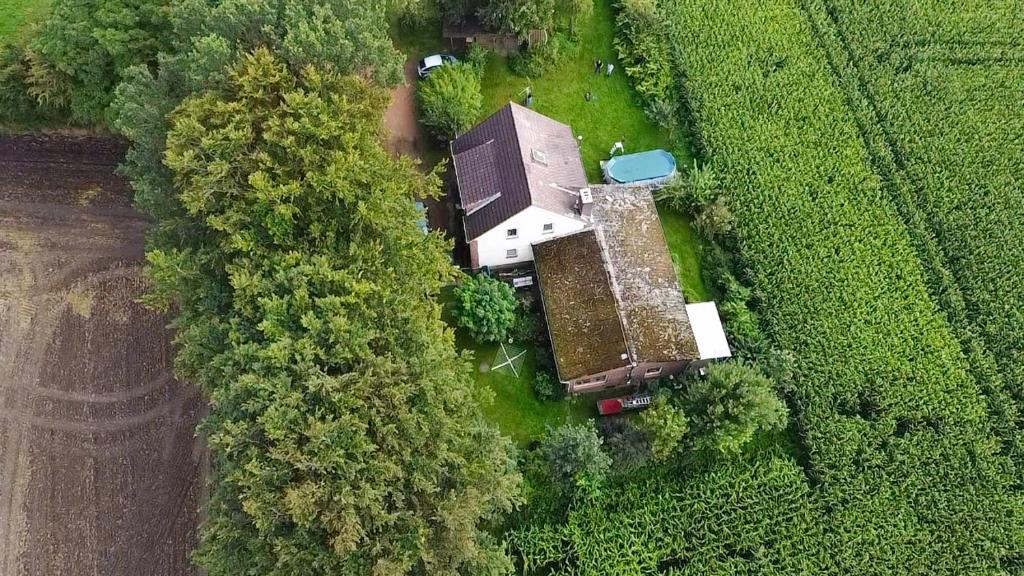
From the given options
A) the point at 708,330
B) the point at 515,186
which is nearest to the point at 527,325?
the point at 515,186

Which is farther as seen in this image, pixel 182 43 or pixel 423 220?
pixel 423 220

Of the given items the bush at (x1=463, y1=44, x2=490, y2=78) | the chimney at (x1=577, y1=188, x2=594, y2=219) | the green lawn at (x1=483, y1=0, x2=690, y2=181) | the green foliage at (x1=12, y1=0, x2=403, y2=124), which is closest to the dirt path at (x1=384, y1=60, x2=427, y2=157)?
the bush at (x1=463, y1=44, x2=490, y2=78)

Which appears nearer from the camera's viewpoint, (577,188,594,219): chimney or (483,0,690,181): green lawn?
(577,188,594,219): chimney

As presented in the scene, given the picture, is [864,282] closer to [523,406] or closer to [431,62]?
[523,406]

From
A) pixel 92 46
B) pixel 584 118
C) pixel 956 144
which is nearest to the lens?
pixel 92 46

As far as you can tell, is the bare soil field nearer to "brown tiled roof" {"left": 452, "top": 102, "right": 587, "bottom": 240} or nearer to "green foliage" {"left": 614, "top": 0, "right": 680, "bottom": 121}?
"brown tiled roof" {"left": 452, "top": 102, "right": 587, "bottom": 240}

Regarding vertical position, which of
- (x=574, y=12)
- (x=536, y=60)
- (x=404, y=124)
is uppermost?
(x=574, y=12)

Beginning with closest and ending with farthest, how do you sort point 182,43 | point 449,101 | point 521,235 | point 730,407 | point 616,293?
1. point 730,407
2. point 182,43
3. point 616,293
4. point 521,235
5. point 449,101
